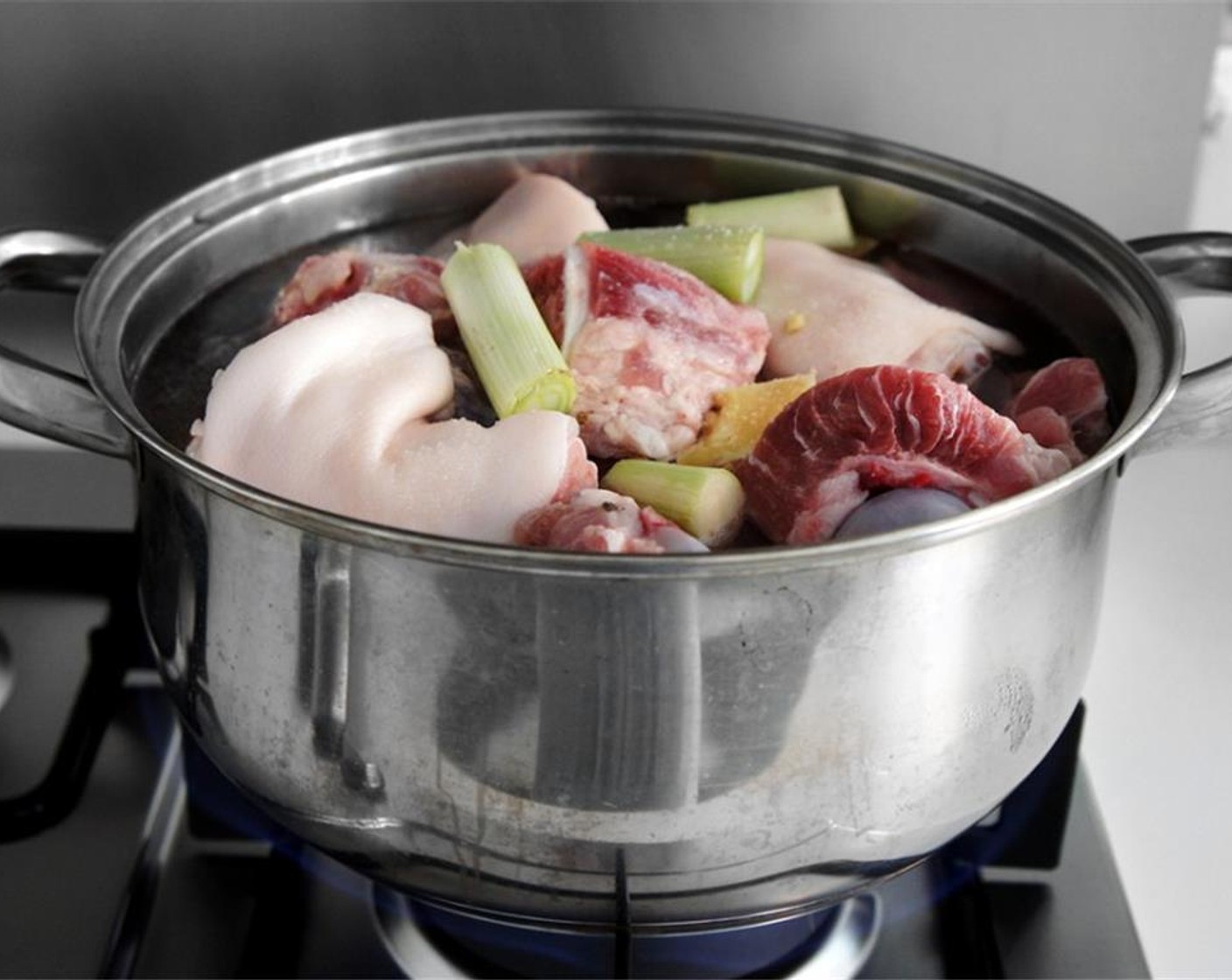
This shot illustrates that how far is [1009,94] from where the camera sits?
4.53ft

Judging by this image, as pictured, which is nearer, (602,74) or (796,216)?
(796,216)

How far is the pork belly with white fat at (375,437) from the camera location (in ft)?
2.86

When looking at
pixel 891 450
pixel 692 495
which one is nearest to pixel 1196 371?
pixel 891 450

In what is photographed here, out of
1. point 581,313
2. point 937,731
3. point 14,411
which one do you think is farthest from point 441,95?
point 937,731

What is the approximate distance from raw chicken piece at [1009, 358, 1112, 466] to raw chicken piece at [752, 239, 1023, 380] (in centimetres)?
5

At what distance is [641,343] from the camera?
1.00m

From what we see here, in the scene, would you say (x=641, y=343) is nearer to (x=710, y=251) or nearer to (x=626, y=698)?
(x=710, y=251)

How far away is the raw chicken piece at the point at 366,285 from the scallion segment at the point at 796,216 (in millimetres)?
213

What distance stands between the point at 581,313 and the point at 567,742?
0.33 m

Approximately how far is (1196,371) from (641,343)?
33 cm

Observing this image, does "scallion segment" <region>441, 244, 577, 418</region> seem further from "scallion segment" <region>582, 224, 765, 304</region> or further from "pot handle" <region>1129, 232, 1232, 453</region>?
"pot handle" <region>1129, 232, 1232, 453</region>

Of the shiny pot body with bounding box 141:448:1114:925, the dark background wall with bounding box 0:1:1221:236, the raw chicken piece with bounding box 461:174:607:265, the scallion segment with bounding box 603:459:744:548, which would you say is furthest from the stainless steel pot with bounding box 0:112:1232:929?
the dark background wall with bounding box 0:1:1221:236

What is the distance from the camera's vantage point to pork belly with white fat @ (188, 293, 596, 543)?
2.86 feet

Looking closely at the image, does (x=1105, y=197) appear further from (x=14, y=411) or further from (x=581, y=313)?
(x=14, y=411)
